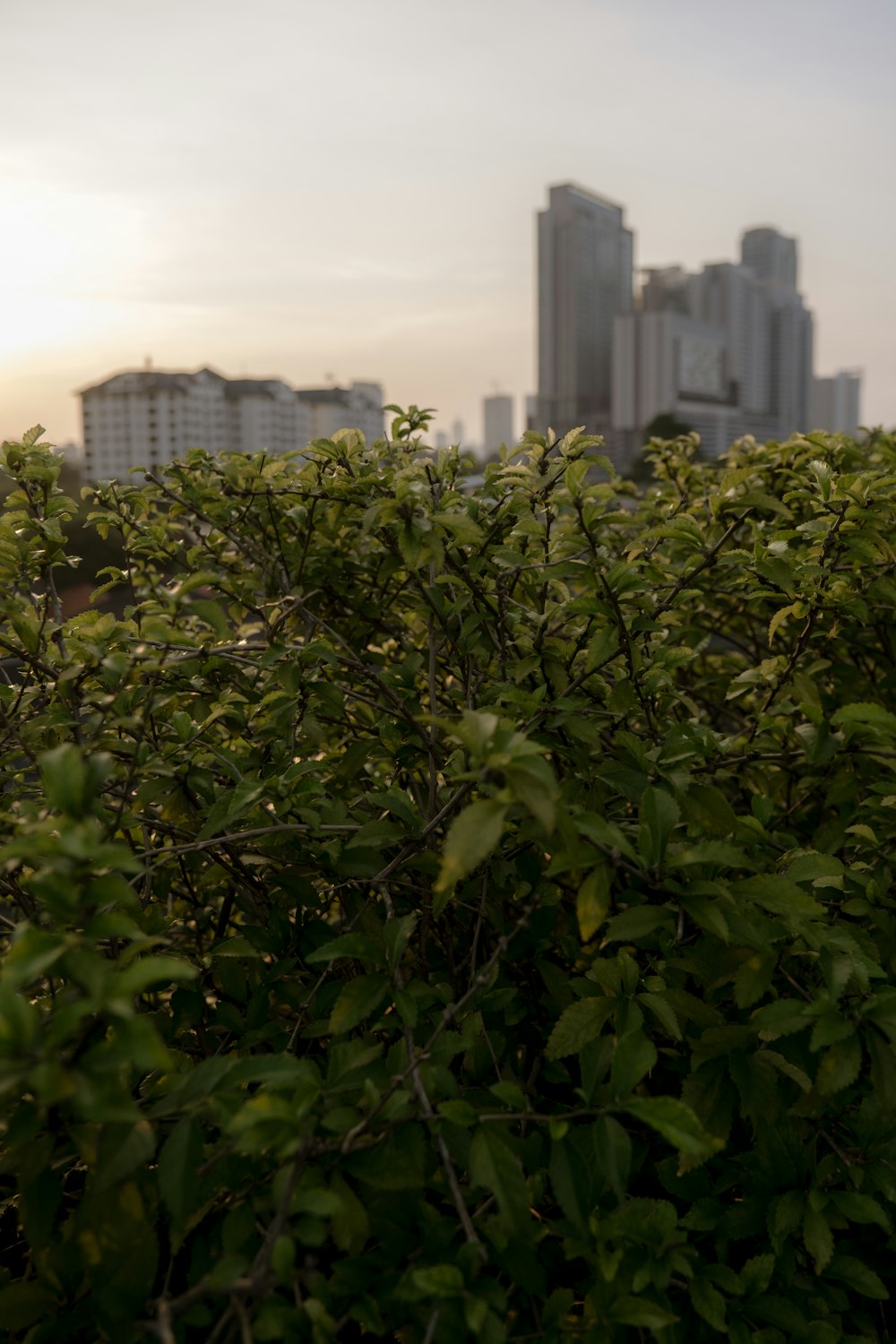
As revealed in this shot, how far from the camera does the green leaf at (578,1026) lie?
5.81 ft

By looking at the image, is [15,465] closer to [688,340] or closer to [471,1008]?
[471,1008]

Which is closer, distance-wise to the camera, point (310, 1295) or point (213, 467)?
point (310, 1295)

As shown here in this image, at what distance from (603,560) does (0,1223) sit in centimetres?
204

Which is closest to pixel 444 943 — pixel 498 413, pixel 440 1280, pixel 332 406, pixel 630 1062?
pixel 630 1062

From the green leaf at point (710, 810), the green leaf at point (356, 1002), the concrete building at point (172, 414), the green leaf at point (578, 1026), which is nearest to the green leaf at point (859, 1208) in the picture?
the green leaf at point (578, 1026)

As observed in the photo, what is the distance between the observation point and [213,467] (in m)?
3.03

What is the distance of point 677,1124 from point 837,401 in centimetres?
13745

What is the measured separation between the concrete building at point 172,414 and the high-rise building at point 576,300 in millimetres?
25538

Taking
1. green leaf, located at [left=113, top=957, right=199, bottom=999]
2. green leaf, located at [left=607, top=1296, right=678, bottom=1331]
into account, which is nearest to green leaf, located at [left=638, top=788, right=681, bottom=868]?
green leaf, located at [left=607, top=1296, right=678, bottom=1331]

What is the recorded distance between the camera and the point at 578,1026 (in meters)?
1.78

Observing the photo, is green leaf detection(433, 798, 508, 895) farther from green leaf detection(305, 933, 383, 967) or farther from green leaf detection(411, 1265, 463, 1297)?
green leaf detection(411, 1265, 463, 1297)

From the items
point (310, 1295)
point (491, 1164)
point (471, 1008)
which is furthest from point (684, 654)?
point (310, 1295)

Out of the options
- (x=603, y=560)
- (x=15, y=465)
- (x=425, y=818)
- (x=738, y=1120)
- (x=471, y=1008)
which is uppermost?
(x=15, y=465)

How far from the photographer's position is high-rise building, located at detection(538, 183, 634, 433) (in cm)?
9675
